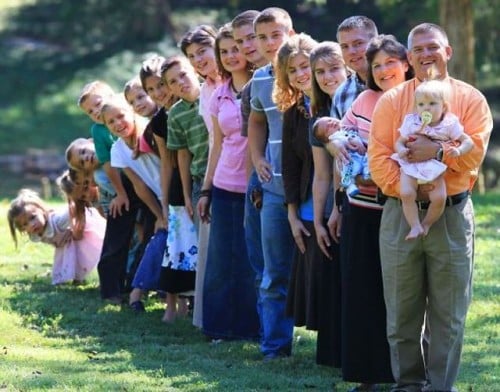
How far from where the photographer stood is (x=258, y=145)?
7258 millimetres

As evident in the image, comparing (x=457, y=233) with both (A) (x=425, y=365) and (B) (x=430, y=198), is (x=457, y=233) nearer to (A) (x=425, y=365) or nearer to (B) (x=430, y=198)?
(B) (x=430, y=198)

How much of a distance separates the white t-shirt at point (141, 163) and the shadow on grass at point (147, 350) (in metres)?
0.98

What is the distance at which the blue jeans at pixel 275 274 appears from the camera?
716 centimetres

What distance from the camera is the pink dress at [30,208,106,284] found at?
10367 mm

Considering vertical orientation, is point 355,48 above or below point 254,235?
above

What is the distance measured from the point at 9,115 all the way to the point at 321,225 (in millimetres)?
22624

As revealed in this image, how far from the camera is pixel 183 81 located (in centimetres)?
823

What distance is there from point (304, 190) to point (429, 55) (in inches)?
55.0

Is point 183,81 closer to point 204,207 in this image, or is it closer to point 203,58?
point 203,58

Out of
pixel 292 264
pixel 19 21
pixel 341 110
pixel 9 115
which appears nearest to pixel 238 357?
pixel 292 264

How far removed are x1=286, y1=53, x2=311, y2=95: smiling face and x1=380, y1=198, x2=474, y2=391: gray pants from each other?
47.5 inches

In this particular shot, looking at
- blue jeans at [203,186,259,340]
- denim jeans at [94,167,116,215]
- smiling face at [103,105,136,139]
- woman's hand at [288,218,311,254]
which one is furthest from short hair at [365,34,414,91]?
denim jeans at [94,167,116,215]

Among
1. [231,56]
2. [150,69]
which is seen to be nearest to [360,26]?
[231,56]

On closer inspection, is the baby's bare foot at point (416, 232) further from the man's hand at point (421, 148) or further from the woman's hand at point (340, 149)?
the woman's hand at point (340, 149)
